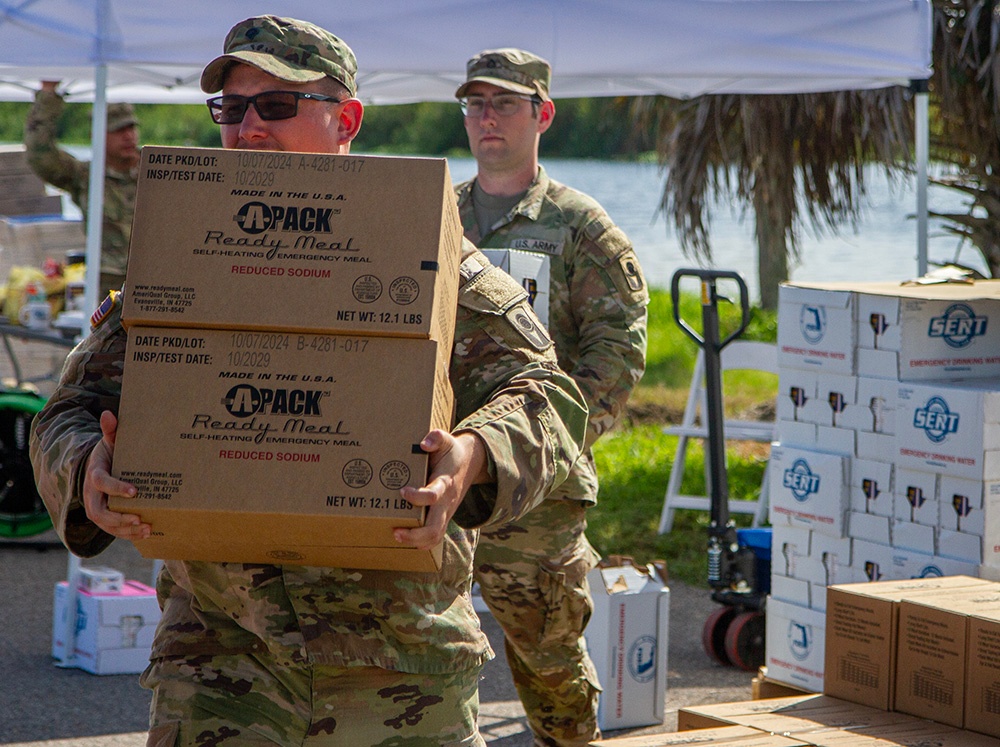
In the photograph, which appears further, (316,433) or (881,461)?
(881,461)

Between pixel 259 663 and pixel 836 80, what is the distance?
A: 466 centimetres

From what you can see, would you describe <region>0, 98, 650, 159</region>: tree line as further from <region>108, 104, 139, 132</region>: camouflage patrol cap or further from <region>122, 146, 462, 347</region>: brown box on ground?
<region>122, 146, 462, 347</region>: brown box on ground

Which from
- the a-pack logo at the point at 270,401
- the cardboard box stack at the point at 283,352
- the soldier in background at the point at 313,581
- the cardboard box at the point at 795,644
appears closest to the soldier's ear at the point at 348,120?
the soldier in background at the point at 313,581

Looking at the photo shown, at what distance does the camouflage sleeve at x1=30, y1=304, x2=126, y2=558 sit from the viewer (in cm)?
205

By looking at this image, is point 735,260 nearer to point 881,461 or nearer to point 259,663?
point 881,461

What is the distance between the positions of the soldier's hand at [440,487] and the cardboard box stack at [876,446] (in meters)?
2.72

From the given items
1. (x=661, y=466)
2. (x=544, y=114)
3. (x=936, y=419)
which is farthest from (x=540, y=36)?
(x=661, y=466)

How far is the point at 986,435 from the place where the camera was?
415 centimetres

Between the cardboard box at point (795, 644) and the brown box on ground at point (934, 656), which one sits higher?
the brown box on ground at point (934, 656)

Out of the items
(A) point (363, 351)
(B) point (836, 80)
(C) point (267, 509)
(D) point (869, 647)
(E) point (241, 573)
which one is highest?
(B) point (836, 80)

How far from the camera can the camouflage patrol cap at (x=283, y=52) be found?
7.21 feet

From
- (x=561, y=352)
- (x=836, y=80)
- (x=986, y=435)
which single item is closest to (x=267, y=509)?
(x=561, y=352)

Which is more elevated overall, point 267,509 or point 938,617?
point 267,509

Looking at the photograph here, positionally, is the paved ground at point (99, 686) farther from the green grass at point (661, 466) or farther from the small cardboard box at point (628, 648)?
the green grass at point (661, 466)
